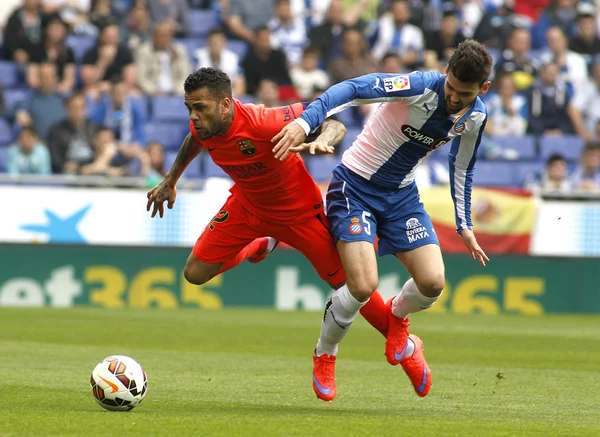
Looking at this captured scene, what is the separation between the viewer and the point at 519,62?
63.6 feet

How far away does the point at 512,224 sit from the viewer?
16375mm

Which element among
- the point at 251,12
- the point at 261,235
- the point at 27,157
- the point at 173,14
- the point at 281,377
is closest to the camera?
the point at 261,235

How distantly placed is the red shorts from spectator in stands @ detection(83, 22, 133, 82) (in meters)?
10.3

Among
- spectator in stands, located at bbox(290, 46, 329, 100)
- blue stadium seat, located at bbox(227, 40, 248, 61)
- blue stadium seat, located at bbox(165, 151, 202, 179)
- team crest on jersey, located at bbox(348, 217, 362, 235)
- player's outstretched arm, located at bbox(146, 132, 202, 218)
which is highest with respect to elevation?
player's outstretched arm, located at bbox(146, 132, 202, 218)

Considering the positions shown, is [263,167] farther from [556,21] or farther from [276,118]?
[556,21]

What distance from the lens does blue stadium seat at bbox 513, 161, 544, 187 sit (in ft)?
56.7

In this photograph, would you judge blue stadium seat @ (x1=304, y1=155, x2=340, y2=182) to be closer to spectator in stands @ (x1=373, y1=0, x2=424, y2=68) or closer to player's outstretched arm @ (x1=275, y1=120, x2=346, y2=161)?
spectator in stands @ (x1=373, y1=0, x2=424, y2=68)

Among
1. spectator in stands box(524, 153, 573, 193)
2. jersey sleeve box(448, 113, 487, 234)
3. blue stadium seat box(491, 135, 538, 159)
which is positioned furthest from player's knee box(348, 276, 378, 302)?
blue stadium seat box(491, 135, 538, 159)

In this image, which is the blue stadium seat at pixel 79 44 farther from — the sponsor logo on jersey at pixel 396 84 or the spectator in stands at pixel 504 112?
the sponsor logo on jersey at pixel 396 84

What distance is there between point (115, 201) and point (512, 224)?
5730mm

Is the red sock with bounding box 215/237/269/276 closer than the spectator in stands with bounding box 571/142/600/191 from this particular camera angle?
Yes

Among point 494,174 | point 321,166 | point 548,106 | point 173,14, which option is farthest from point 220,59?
point 548,106

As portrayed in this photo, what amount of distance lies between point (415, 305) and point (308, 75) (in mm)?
11138

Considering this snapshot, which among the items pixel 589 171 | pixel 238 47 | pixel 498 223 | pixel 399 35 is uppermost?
pixel 399 35
